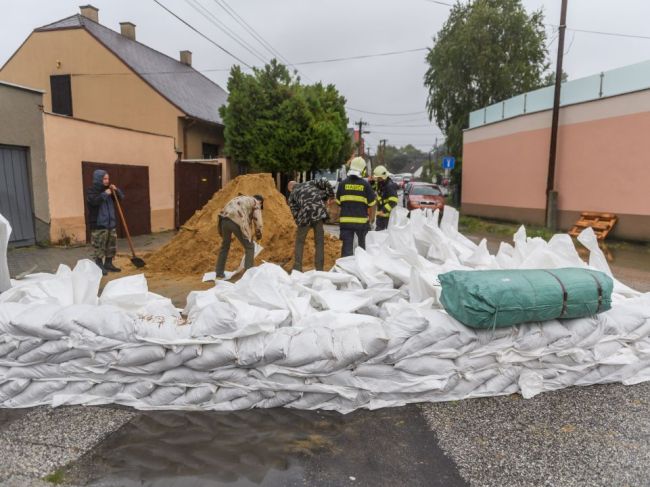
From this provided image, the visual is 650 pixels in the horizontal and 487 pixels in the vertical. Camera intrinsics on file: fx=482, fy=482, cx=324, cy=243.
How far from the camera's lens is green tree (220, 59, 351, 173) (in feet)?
49.5

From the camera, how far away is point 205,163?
47.0 feet

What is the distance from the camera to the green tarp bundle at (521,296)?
2918 millimetres

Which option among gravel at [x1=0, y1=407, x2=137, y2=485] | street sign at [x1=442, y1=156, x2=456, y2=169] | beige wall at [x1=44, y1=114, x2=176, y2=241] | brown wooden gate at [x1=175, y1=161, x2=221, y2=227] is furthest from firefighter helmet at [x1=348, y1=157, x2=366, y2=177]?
street sign at [x1=442, y1=156, x2=456, y2=169]

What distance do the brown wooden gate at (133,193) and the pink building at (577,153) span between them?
34.5 feet

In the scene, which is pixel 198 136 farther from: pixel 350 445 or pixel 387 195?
pixel 350 445

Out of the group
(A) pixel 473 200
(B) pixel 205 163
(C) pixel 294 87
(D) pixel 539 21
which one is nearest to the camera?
(B) pixel 205 163

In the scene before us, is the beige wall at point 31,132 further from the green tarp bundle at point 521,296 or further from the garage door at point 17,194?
the green tarp bundle at point 521,296

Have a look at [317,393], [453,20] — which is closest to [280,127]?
[453,20]

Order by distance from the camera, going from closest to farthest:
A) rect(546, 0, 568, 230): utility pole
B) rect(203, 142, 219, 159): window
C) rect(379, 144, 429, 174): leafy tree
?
rect(546, 0, 568, 230): utility pole
rect(203, 142, 219, 159): window
rect(379, 144, 429, 174): leafy tree

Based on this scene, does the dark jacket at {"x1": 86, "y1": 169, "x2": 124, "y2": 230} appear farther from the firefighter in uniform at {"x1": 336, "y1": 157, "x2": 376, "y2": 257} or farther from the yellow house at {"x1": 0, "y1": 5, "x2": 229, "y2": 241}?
the firefighter in uniform at {"x1": 336, "y1": 157, "x2": 376, "y2": 257}

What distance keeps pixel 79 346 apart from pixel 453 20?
908 inches

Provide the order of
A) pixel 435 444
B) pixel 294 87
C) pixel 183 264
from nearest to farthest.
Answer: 1. pixel 435 444
2. pixel 183 264
3. pixel 294 87

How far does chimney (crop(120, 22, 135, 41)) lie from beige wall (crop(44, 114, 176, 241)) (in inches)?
441

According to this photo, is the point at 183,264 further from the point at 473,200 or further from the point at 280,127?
the point at 473,200
